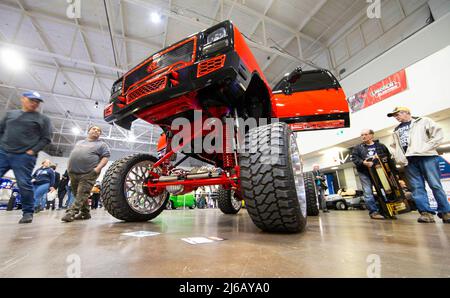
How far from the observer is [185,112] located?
82.2 inches

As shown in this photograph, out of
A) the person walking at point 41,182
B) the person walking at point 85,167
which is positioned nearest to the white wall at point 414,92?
the person walking at point 85,167

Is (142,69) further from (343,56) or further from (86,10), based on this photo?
(343,56)

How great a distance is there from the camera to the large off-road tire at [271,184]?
133cm

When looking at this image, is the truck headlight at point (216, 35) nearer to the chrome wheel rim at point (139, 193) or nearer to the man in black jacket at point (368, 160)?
the chrome wheel rim at point (139, 193)

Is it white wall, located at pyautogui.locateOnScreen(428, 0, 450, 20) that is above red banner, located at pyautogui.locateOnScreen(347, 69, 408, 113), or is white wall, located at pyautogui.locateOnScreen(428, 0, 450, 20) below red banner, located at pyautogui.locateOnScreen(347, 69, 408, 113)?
above

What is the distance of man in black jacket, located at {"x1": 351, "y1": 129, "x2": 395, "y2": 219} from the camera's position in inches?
129

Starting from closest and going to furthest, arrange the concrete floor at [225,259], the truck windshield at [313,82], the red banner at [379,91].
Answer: the concrete floor at [225,259] → the truck windshield at [313,82] → the red banner at [379,91]

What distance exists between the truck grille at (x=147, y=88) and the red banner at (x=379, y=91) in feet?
26.5

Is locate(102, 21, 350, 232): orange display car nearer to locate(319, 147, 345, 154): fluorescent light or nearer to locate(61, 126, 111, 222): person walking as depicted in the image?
locate(61, 126, 111, 222): person walking

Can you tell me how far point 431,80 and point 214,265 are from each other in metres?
8.24

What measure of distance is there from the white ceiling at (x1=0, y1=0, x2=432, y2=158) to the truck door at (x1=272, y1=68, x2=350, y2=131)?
461cm

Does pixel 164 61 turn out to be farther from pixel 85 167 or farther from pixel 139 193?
pixel 85 167

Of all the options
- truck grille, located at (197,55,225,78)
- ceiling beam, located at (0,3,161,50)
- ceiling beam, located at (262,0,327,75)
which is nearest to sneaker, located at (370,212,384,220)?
truck grille, located at (197,55,225,78)
